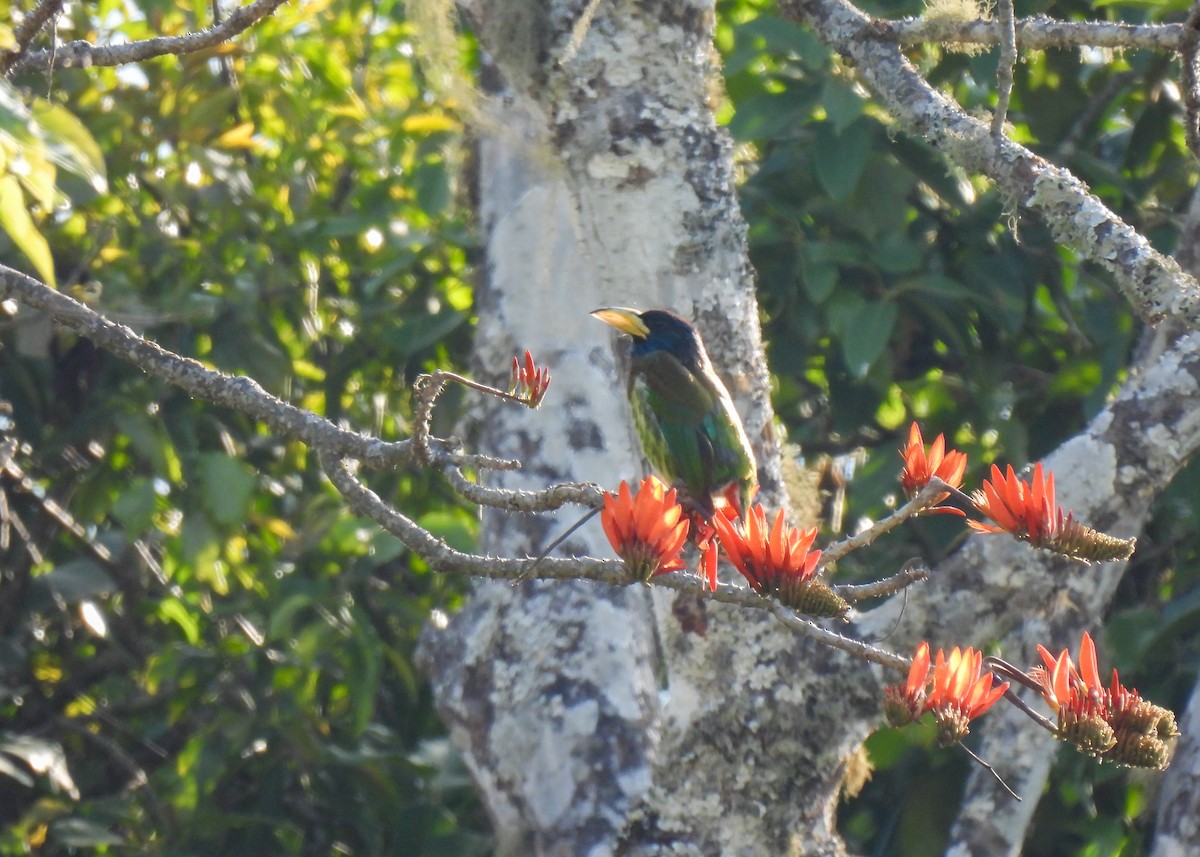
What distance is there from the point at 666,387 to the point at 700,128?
52cm

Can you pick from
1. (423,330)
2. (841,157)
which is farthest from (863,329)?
(423,330)

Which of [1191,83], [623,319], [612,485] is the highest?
[1191,83]

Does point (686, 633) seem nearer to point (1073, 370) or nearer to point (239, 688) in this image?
point (1073, 370)

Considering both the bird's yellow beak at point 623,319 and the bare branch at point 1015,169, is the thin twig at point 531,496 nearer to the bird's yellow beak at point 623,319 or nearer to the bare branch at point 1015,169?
the bare branch at point 1015,169

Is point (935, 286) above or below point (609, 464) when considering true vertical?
above

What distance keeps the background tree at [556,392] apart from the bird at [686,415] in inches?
2.6

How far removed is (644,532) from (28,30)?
3.98 ft

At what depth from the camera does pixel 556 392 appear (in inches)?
133

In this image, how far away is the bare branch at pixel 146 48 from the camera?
2.04 meters

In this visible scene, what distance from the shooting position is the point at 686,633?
2736 millimetres

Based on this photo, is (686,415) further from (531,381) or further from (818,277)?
(531,381)

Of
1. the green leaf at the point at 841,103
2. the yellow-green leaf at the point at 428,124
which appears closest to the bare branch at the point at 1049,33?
the green leaf at the point at 841,103

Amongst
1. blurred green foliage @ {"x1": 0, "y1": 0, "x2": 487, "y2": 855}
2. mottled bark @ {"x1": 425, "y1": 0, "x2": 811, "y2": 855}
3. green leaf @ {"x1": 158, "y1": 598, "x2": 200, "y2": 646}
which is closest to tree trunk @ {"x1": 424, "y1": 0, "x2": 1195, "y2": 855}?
mottled bark @ {"x1": 425, "y1": 0, "x2": 811, "y2": 855}

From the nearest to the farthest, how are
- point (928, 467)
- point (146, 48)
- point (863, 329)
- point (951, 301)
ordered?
1. point (928, 467)
2. point (146, 48)
3. point (863, 329)
4. point (951, 301)
